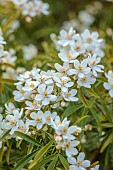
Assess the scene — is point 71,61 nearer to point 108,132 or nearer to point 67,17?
point 108,132

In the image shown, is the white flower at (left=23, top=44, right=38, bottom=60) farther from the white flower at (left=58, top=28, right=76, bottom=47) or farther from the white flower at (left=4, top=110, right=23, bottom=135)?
the white flower at (left=4, top=110, right=23, bottom=135)

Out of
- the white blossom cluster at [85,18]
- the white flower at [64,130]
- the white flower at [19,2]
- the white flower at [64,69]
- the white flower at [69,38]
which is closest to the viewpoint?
the white flower at [64,130]

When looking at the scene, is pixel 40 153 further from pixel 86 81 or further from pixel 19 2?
pixel 19 2

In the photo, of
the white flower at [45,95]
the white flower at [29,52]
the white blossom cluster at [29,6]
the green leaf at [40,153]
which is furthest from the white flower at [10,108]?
the white flower at [29,52]

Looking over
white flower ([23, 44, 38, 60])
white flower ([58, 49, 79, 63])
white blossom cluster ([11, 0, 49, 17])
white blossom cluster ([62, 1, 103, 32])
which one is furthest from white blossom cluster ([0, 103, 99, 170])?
white blossom cluster ([62, 1, 103, 32])

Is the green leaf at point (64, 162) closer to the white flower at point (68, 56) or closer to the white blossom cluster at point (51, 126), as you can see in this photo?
the white blossom cluster at point (51, 126)

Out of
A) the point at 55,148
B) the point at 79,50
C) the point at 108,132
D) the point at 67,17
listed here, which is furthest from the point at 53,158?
the point at 67,17
